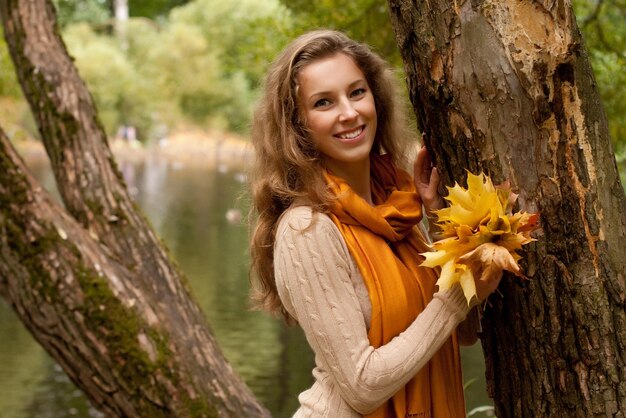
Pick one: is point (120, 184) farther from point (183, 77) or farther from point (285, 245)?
point (183, 77)

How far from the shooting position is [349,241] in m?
2.31

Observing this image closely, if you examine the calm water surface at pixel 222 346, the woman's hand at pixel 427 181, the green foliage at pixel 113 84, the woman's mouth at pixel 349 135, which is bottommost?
the calm water surface at pixel 222 346

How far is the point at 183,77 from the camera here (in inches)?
1148

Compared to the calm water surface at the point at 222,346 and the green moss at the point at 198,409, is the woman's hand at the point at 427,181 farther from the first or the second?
the green moss at the point at 198,409

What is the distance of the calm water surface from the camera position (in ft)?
27.6

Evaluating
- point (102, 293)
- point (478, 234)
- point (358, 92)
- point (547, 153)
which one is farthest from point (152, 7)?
point (478, 234)

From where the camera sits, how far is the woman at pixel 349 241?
2.24 meters

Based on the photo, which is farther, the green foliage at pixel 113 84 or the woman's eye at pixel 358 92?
the green foliage at pixel 113 84

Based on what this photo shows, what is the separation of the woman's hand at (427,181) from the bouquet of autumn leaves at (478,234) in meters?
0.32

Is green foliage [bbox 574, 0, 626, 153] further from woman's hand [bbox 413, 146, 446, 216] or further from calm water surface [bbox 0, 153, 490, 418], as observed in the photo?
woman's hand [bbox 413, 146, 446, 216]

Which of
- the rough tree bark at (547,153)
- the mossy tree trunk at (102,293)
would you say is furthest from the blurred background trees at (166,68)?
the rough tree bark at (547,153)

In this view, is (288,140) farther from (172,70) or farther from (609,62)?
(172,70)

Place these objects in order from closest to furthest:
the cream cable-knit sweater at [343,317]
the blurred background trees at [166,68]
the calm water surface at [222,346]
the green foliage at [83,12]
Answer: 1. the cream cable-knit sweater at [343,317]
2. the calm water surface at [222,346]
3. the blurred background trees at [166,68]
4. the green foliage at [83,12]

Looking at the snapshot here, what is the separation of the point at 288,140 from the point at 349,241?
0.85 ft
